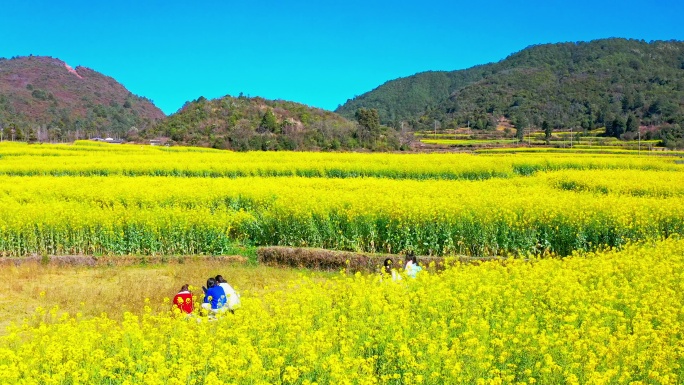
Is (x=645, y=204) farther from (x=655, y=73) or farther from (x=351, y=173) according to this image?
(x=655, y=73)

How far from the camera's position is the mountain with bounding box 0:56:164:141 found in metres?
114

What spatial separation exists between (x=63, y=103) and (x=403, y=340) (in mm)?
154043

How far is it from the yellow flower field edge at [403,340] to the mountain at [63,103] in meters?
90.6

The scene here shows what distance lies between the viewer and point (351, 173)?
32.3 m


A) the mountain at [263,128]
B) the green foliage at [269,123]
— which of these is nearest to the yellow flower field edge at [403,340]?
the mountain at [263,128]

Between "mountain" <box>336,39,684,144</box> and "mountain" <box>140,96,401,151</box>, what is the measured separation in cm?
3037

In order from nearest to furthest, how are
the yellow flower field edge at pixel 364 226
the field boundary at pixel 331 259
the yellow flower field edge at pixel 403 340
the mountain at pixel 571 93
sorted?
1. the yellow flower field edge at pixel 403 340
2. the field boundary at pixel 331 259
3. the yellow flower field edge at pixel 364 226
4. the mountain at pixel 571 93

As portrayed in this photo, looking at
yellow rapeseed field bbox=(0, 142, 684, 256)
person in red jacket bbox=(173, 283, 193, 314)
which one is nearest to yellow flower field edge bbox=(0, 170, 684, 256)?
yellow rapeseed field bbox=(0, 142, 684, 256)

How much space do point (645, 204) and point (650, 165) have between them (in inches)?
814

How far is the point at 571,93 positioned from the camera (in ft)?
341

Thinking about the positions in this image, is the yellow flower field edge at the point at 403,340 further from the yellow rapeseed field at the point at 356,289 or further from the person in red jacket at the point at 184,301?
the person in red jacket at the point at 184,301

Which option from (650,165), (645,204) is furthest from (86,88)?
(645,204)

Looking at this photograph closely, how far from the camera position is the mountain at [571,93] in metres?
87.6

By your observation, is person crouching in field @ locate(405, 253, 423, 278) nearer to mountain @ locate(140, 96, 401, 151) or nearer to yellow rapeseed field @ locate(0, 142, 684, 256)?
yellow rapeseed field @ locate(0, 142, 684, 256)
